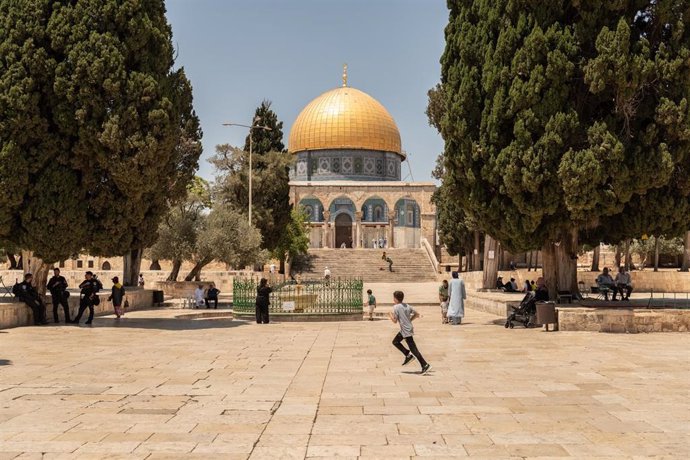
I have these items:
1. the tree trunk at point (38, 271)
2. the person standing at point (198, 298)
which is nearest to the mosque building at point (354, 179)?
the person standing at point (198, 298)

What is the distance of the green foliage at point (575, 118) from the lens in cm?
1380

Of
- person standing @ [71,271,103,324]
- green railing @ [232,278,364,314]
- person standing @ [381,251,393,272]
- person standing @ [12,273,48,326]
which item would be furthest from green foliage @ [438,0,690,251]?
person standing @ [381,251,393,272]

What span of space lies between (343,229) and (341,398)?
56153mm

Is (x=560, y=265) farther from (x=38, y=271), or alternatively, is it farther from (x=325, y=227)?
(x=325, y=227)

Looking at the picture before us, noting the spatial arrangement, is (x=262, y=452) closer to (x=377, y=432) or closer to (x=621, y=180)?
(x=377, y=432)

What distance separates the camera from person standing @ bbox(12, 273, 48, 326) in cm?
1528

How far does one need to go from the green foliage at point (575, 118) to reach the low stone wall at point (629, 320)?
76.3 inches

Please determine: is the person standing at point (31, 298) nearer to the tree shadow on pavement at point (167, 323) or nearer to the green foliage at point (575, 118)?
the tree shadow on pavement at point (167, 323)

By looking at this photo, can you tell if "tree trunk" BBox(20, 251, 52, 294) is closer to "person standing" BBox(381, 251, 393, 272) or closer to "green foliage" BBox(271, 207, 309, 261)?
"green foliage" BBox(271, 207, 309, 261)

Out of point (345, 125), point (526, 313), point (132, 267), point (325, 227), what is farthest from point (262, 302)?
point (345, 125)

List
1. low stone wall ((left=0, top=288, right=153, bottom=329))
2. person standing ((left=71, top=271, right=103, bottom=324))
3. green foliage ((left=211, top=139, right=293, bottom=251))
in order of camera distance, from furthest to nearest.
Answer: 1. green foliage ((left=211, top=139, right=293, bottom=251))
2. person standing ((left=71, top=271, right=103, bottom=324))
3. low stone wall ((left=0, top=288, right=153, bottom=329))

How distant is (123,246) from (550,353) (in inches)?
396

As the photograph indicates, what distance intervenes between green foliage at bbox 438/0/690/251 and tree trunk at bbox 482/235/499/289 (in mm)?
10781

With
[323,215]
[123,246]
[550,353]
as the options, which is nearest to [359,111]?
[323,215]
